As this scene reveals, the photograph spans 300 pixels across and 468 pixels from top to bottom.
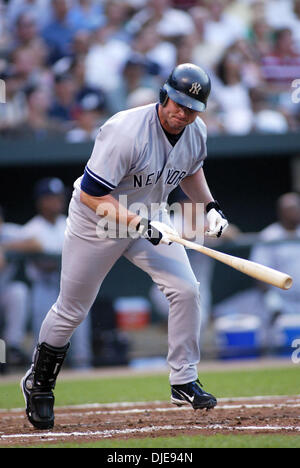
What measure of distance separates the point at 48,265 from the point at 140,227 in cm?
368

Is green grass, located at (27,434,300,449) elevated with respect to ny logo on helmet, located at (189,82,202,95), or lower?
lower

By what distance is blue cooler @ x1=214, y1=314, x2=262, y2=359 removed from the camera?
25.0ft

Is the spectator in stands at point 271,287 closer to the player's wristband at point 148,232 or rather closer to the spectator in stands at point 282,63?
the spectator in stands at point 282,63

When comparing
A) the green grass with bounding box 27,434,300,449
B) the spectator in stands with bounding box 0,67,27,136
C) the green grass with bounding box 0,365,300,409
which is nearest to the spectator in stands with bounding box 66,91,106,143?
the spectator in stands with bounding box 0,67,27,136

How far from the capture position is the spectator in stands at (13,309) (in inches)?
284

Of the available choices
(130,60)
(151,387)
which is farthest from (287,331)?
(130,60)

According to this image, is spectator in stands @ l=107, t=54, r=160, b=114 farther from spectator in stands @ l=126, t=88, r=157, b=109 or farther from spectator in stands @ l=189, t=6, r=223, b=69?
spectator in stands @ l=189, t=6, r=223, b=69

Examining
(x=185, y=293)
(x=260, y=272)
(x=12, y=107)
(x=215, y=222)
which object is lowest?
(x=185, y=293)

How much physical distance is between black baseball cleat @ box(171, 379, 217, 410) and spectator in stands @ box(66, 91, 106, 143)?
4.92 metres

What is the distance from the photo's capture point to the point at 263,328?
7.64m

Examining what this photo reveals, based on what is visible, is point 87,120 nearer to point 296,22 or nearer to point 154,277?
point 296,22

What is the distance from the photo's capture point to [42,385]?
4320mm
